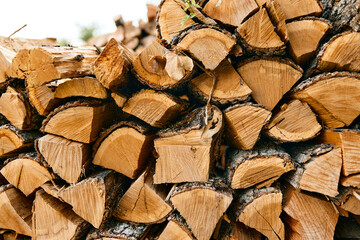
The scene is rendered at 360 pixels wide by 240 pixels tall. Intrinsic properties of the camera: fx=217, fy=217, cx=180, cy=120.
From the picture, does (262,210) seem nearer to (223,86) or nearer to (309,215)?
(309,215)

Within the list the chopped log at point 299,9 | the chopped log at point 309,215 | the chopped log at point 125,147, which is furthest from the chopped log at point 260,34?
the chopped log at point 309,215

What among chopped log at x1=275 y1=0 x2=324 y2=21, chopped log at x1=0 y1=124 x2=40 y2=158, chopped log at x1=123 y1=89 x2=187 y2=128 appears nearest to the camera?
chopped log at x1=123 y1=89 x2=187 y2=128

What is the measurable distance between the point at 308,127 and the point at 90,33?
3.65 m

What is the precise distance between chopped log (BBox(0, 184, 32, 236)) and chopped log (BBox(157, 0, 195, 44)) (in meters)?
1.46

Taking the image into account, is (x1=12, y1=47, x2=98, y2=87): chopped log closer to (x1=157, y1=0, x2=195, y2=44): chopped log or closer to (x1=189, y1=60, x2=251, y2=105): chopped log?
(x1=157, y1=0, x2=195, y2=44): chopped log

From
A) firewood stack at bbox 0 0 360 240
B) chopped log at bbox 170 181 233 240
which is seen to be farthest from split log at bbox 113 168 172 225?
chopped log at bbox 170 181 233 240

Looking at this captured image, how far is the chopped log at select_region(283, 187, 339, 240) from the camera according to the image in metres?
1.23

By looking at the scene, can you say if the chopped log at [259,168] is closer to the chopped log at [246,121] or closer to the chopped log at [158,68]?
the chopped log at [246,121]

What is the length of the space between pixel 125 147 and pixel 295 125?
96cm

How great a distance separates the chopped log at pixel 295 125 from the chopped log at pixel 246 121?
0.10m

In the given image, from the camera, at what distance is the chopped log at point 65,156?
124 cm

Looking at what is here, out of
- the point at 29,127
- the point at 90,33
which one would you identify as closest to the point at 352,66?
the point at 29,127

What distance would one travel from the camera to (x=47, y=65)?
113 centimetres

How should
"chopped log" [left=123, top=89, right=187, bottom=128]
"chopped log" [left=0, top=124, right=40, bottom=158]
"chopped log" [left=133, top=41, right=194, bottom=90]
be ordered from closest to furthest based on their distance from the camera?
1. "chopped log" [left=133, top=41, right=194, bottom=90]
2. "chopped log" [left=123, top=89, right=187, bottom=128]
3. "chopped log" [left=0, top=124, right=40, bottom=158]
